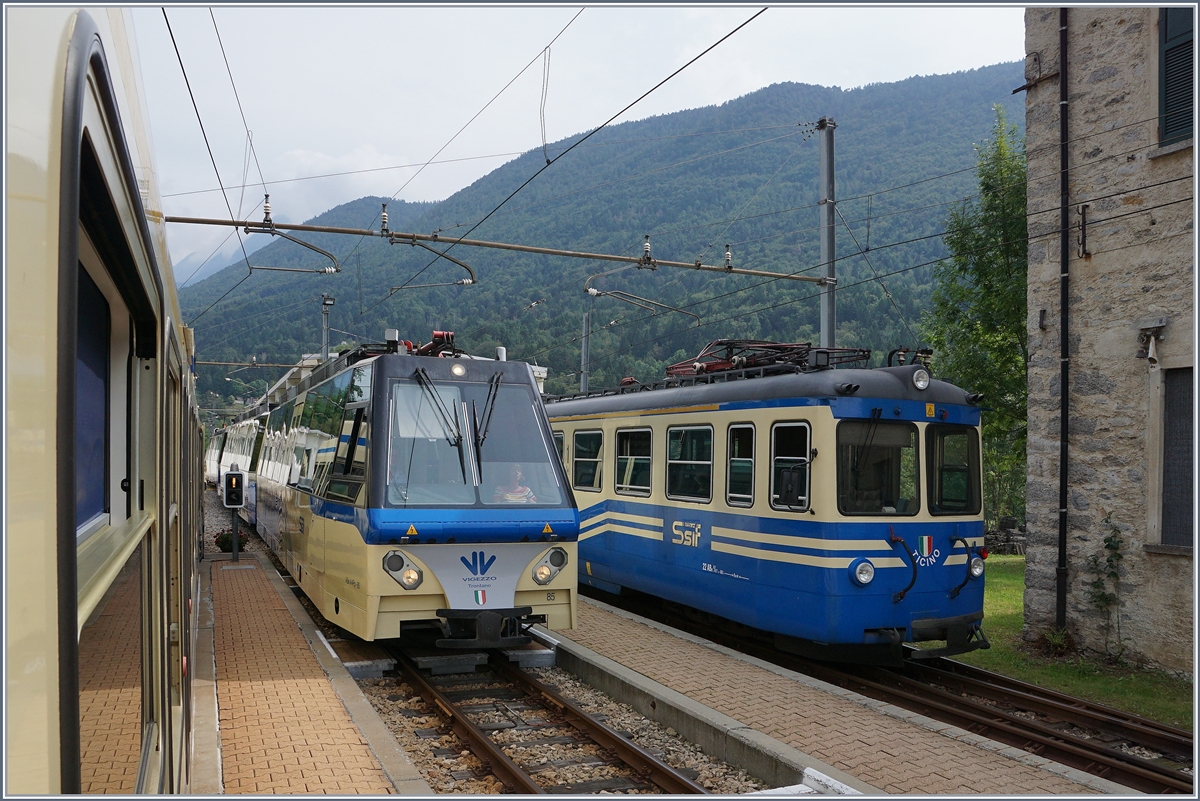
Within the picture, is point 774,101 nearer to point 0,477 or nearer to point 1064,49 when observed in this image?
point 1064,49

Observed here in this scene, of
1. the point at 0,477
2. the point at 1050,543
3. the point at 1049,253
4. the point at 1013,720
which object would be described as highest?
the point at 1049,253

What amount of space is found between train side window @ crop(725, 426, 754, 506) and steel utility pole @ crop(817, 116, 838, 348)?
4.49 metres

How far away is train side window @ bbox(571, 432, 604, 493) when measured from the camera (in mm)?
13945

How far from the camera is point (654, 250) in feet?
209

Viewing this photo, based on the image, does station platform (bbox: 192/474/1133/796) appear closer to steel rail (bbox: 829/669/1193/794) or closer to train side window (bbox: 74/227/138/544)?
steel rail (bbox: 829/669/1193/794)

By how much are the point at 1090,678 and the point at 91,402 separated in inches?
423

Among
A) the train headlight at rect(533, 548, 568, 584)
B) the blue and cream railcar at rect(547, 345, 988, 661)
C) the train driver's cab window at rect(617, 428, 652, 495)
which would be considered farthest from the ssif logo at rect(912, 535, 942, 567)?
the train driver's cab window at rect(617, 428, 652, 495)

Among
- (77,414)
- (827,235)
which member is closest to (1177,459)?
(827,235)

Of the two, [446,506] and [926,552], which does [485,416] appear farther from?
[926,552]

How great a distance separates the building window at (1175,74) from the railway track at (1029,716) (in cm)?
607

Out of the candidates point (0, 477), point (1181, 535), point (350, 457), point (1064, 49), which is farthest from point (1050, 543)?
point (0, 477)

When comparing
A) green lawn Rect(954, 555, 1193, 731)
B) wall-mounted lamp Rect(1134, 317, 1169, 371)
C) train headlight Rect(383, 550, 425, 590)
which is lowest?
green lawn Rect(954, 555, 1193, 731)

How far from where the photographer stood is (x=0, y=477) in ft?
2.86

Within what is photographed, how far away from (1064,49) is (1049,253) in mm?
2483
